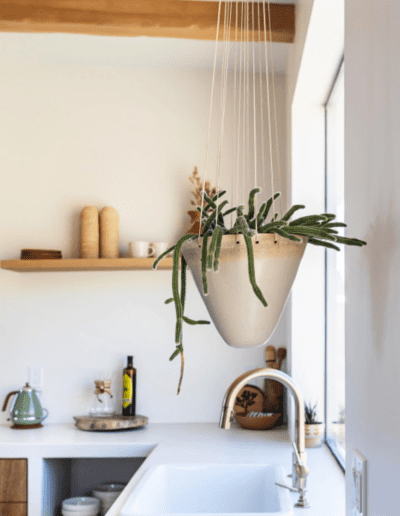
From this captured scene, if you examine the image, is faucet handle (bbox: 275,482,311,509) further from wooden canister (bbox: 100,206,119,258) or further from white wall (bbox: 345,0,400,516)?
wooden canister (bbox: 100,206,119,258)

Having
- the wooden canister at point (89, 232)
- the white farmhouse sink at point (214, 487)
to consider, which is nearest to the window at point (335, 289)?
the white farmhouse sink at point (214, 487)

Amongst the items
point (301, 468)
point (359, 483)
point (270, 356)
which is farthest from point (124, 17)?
point (359, 483)

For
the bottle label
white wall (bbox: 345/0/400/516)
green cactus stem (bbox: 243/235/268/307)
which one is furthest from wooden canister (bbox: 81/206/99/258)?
green cactus stem (bbox: 243/235/268/307)

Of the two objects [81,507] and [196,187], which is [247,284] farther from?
[196,187]

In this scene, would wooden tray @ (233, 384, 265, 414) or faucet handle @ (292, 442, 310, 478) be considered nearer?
faucet handle @ (292, 442, 310, 478)

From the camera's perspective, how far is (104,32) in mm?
2500

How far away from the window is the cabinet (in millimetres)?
1205

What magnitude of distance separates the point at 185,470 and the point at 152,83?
190 cm

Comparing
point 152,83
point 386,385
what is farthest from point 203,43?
point 386,385

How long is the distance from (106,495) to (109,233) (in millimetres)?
1155

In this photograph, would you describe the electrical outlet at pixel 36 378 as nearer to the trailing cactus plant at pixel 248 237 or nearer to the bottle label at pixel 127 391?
the bottle label at pixel 127 391

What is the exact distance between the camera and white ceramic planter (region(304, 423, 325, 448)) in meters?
2.36

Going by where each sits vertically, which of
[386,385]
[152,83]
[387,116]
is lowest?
[386,385]

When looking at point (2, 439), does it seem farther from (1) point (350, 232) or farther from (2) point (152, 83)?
(1) point (350, 232)
